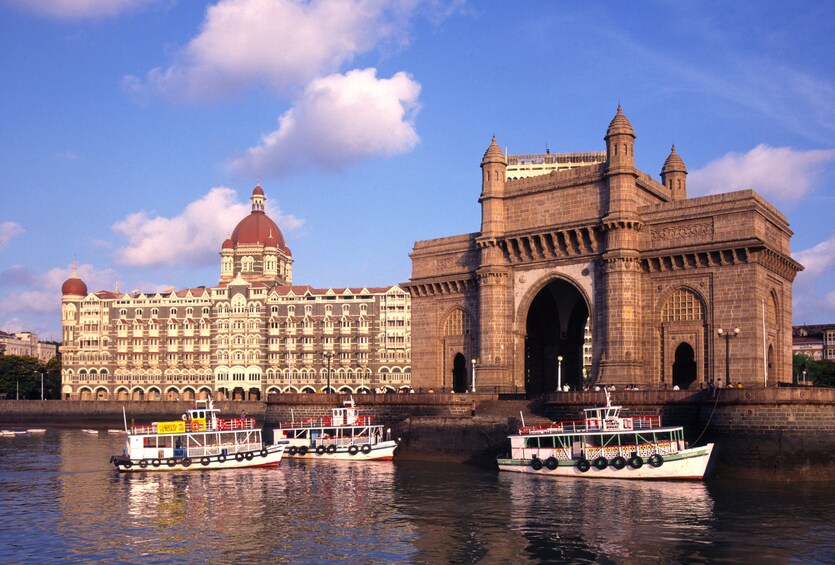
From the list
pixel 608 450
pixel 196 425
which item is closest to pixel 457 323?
pixel 196 425

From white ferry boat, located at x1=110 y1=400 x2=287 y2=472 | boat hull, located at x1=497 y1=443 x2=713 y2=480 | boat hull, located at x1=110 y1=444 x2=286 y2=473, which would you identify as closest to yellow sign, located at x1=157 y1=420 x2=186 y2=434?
white ferry boat, located at x1=110 y1=400 x2=287 y2=472

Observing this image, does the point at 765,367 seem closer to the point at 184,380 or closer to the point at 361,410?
the point at 361,410

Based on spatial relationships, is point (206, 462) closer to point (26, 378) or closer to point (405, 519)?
point (405, 519)

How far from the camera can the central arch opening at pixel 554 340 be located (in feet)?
243

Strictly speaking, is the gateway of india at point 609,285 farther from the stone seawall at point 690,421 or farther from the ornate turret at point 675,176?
the stone seawall at point 690,421

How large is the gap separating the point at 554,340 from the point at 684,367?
14.2m

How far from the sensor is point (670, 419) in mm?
52500

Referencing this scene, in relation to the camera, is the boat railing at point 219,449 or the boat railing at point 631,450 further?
the boat railing at point 219,449

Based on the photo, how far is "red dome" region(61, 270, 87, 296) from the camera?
531 ft

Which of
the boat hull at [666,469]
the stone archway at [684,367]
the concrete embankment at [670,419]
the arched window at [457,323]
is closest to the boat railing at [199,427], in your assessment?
the concrete embankment at [670,419]

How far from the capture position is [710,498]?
4153 centimetres

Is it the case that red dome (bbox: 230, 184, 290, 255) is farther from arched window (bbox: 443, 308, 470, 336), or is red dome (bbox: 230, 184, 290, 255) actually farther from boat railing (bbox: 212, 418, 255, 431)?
boat railing (bbox: 212, 418, 255, 431)

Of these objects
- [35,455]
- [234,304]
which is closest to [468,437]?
[35,455]

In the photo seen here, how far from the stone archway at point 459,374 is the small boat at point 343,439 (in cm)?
1176
